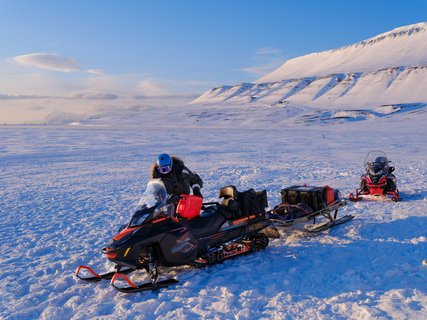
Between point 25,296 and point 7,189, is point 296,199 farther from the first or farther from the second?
point 7,189

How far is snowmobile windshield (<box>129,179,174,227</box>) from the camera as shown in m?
5.50

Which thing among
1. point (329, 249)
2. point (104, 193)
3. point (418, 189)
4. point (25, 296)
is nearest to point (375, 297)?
point (329, 249)

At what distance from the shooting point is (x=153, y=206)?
557 centimetres

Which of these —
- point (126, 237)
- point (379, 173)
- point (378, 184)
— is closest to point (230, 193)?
point (126, 237)

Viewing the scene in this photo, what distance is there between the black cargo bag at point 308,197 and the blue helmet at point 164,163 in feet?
8.72

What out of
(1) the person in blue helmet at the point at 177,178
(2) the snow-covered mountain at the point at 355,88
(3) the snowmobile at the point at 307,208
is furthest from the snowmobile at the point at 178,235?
(2) the snow-covered mountain at the point at 355,88

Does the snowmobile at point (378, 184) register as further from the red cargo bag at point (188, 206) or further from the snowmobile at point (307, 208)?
the red cargo bag at point (188, 206)

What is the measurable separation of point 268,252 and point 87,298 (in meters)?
2.89

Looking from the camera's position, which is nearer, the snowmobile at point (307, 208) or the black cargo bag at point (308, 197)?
the snowmobile at point (307, 208)

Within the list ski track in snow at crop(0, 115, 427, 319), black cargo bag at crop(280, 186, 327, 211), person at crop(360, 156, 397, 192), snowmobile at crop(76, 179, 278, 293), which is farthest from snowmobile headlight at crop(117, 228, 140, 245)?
person at crop(360, 156, 397, 192)

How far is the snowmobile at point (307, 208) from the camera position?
299 inches

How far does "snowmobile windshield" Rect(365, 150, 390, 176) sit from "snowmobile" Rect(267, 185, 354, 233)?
3141 mm

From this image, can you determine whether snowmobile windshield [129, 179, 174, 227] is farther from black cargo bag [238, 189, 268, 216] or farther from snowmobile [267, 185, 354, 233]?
snowmobile [267, 185, 354, 233]

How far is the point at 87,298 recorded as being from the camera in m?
5.20
